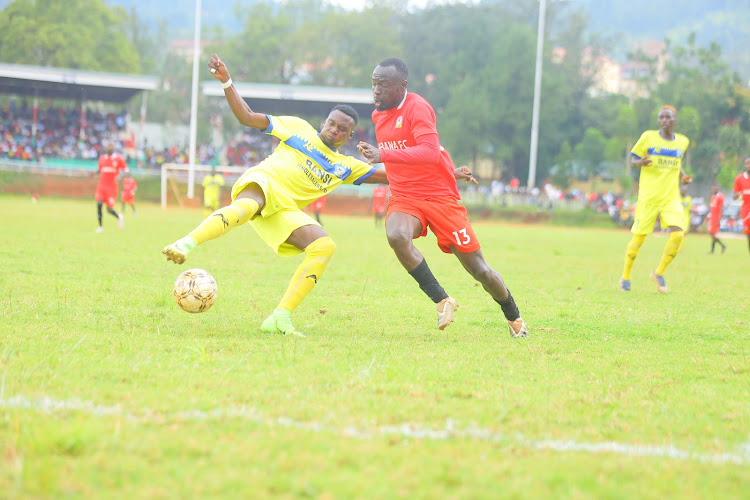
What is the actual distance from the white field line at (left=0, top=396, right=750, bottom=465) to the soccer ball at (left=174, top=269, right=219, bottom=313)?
2.24 metres

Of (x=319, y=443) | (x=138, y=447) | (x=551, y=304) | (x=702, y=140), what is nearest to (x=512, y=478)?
(x=319, y=443)

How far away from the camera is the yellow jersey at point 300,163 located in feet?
21.6

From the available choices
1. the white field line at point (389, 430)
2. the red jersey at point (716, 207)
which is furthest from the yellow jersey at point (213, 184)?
the white field line at point (389, 430)

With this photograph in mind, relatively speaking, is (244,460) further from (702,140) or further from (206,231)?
(702,140)

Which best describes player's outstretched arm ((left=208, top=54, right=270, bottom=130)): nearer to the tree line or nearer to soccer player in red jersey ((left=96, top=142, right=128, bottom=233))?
soccer player in red jersey ((left=96, top=142, right=128, bottom=233))

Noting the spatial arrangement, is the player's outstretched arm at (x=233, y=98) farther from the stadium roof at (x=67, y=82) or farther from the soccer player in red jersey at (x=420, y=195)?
the stadium roof at (x=67, y=82)

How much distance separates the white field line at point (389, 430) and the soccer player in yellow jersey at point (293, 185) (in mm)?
2548

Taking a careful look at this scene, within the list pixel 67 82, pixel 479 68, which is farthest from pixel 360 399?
pixel 479 68

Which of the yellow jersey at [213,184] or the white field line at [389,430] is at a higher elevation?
the yellow jersey at [213,184]

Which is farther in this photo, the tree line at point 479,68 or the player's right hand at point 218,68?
the tree line at point 479,68

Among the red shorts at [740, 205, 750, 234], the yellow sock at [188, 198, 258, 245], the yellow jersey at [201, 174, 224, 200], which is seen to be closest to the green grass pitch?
the yellow sock at [188, 198, 258, 245]

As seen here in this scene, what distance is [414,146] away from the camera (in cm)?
638

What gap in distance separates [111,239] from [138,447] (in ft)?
45.0

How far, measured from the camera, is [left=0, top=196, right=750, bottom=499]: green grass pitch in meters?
2.86
